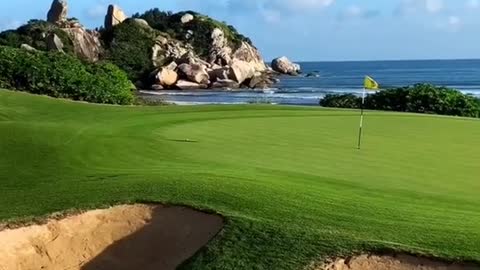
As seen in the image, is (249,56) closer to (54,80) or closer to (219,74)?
(219,74)

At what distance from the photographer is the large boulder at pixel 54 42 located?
3575 inches

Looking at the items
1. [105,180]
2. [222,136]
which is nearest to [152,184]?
[105,180]

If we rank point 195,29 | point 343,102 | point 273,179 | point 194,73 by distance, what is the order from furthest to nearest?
point 195,29 < point 194,73 < point 343,102 < point 273,179

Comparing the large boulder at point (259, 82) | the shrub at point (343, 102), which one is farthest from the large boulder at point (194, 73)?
the shrub at point (343, 102)

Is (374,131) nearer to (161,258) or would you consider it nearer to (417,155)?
(417,155)

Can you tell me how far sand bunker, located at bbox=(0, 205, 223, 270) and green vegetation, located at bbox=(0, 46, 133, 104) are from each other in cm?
2419

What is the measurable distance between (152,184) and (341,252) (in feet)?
10.4

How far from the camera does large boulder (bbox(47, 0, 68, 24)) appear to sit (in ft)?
354

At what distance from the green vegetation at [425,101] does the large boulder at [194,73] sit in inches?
2095

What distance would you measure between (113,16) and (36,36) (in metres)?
16.6

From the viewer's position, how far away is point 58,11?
109 meters

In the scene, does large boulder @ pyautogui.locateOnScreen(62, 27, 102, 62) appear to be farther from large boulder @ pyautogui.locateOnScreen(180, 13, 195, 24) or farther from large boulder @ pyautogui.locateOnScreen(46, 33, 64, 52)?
large boulder @ pyautogui.locateOnScreen(180, 13, 195, 24)

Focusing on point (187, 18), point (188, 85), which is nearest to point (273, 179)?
point (188, 85)

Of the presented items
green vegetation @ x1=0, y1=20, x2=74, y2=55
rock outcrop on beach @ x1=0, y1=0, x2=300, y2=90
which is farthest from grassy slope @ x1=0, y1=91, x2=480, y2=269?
green vegetation @ x1=0, y1=20, x2=74, y2=55
